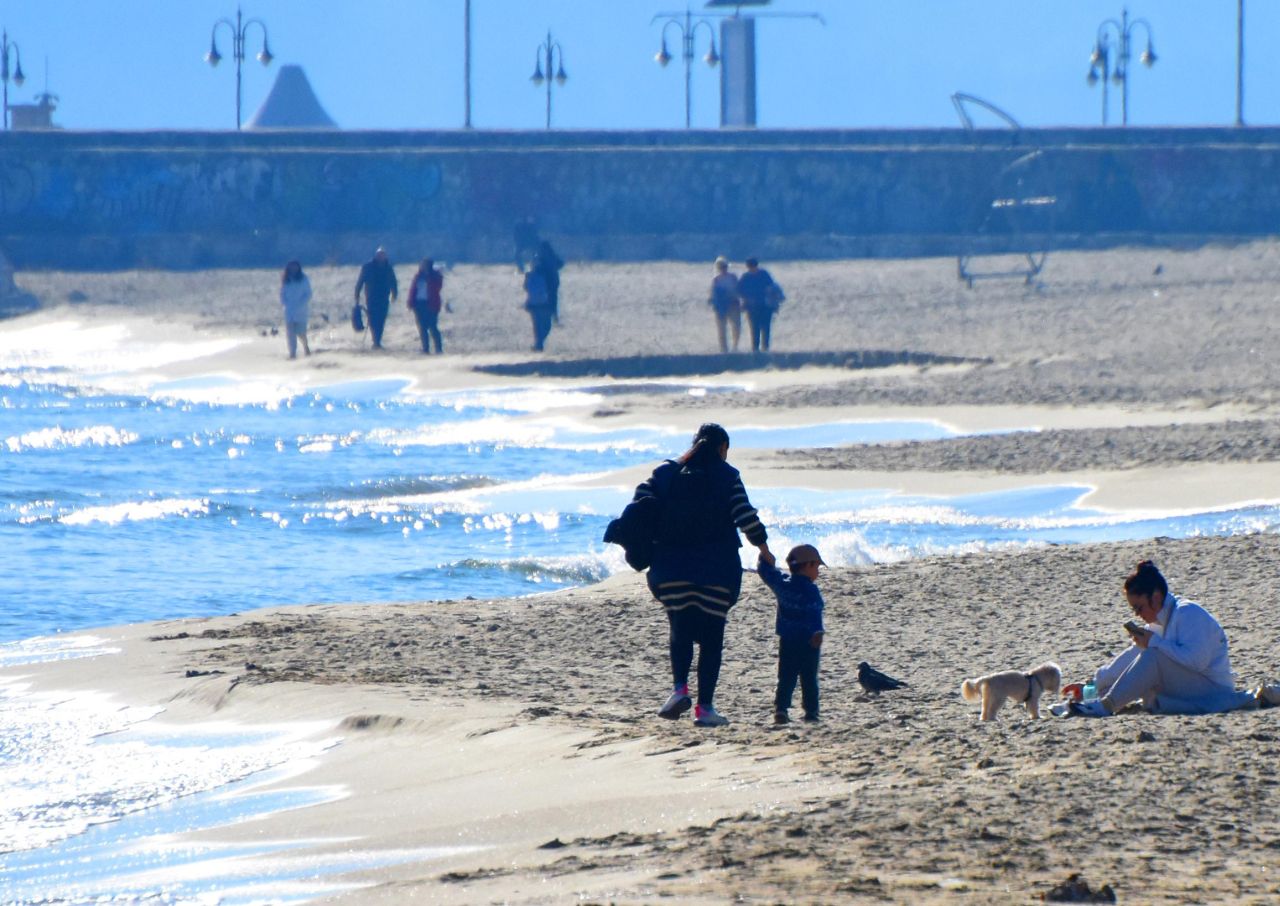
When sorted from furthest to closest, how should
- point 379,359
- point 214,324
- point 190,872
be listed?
point 214,324 → point 379,359 → point 190,872

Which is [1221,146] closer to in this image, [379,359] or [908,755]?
[379,359]

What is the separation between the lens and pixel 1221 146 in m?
46.1

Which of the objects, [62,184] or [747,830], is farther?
[62,184]

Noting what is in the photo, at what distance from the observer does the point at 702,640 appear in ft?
22.6

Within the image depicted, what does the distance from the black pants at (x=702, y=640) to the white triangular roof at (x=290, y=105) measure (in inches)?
2918

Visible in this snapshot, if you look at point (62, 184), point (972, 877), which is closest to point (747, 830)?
point (972, 877)

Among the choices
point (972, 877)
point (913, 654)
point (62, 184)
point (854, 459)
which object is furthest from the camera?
point (62, 184)

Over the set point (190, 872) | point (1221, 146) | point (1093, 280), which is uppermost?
point (1221, 146)

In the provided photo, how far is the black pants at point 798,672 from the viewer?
6871mm

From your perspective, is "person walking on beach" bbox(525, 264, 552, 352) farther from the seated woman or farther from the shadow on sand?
the seated woman

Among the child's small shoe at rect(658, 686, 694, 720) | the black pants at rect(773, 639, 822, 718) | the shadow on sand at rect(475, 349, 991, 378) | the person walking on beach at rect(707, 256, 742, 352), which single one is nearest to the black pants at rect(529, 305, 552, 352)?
the shadow on sand at rect(475, 349, 991, 378)

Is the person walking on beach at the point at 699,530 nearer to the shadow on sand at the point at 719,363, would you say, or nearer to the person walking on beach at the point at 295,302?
the shadow on sand at the point at 719,363

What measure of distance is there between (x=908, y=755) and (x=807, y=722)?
37.5 inches

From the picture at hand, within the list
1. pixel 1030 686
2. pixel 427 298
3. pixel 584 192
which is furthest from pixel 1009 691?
pixel 584 192
